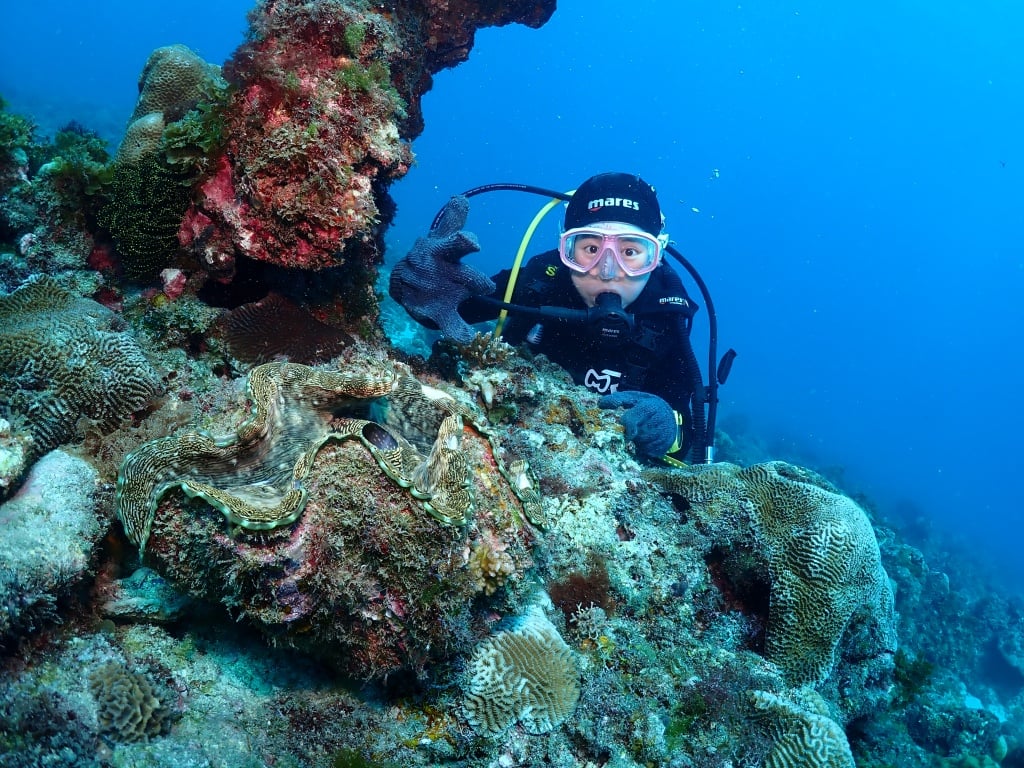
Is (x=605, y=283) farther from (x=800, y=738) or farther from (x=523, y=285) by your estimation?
(x=800, y=738)

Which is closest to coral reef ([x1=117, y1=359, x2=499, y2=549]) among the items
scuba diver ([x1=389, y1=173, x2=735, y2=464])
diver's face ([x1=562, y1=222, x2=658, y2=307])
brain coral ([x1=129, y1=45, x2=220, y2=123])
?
brain coral ([x1=129, y1=45, x2=220, y2=123])

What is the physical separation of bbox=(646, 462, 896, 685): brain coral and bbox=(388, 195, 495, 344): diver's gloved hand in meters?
2.24

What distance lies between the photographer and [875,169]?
382ft

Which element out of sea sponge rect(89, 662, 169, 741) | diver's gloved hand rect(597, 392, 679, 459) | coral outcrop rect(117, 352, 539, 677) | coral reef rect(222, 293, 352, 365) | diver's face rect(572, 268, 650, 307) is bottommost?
sea sponge rect(89, 662, 169, 741)

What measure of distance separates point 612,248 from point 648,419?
7.24 feet

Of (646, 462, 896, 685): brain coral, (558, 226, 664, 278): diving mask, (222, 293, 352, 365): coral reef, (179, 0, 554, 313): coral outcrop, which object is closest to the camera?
(179, 0, 554, 313): coral outcrop

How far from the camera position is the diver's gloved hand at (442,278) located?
4480mm

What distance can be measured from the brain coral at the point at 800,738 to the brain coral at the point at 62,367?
3939 millimetres

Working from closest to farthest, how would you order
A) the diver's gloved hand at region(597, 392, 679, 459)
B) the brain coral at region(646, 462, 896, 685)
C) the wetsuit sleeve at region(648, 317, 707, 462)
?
the brain coral at region(646, 462, 896, 685) → the diver's gloved hand at region(597, 392, 679, 459) → the wetsuit sleeve at region(648, 317, 707, 462)

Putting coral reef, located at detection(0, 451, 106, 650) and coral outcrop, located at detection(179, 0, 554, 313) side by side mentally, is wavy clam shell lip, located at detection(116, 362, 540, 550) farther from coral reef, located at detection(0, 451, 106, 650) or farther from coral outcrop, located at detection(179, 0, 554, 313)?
coral outcrop, located at detection(179, 0, 554, 313)

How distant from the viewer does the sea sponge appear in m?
1.87

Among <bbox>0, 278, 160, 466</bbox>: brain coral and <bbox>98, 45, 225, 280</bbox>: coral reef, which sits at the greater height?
<bbox>98, 45, 225, 280</bbox>: coral reef

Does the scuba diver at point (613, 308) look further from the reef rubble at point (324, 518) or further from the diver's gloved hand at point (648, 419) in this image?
the reef rubble at point (324, 518)

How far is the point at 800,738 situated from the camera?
2.90 metres
